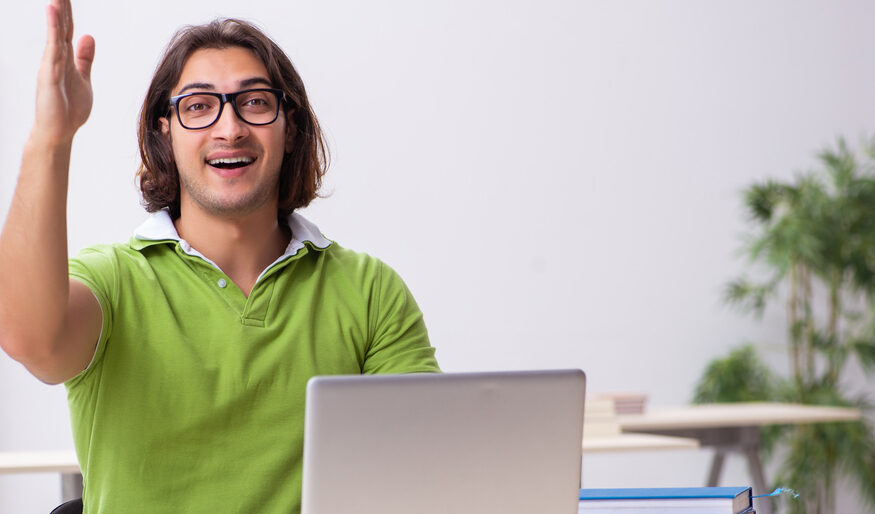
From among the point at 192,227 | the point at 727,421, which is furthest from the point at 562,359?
the point at 192,227

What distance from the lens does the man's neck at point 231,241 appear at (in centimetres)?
151

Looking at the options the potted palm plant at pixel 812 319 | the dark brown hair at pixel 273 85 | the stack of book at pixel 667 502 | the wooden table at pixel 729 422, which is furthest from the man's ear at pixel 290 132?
the potted palm plant at pixel 812 319

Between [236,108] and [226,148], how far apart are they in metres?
0.07

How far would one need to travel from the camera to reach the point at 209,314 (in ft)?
4.69

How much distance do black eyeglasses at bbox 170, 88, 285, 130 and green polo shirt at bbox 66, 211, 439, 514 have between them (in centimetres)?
17

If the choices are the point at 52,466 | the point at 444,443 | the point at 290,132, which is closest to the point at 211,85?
the point at 290,132

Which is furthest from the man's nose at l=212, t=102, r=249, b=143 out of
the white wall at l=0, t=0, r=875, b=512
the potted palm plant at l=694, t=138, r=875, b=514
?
the potted palm plant at l=694, t=138, r=875, b=514

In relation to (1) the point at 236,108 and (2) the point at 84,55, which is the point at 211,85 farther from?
(2) the point at 84,55

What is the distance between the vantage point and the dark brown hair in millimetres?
1551

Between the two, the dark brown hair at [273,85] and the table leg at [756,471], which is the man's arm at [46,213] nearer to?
the dark brown hair at [273,85]

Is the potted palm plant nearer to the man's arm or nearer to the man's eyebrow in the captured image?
the man's eyebrow

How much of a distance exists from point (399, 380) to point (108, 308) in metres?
0.65

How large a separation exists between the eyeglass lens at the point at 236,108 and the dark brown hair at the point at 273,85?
0.15ft

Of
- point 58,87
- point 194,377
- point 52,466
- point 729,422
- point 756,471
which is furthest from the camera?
point 756,471
